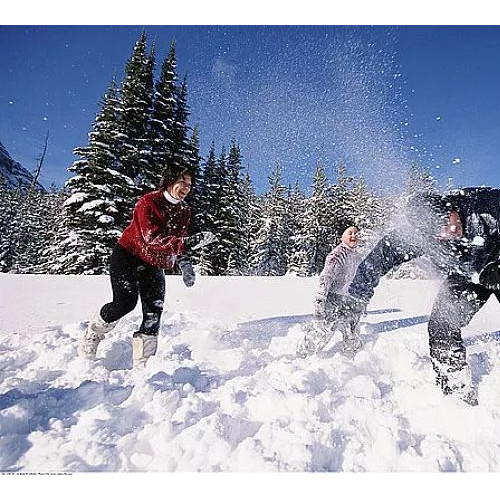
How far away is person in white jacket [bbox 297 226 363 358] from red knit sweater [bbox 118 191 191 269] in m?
1.11

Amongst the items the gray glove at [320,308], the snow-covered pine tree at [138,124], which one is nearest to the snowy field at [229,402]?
the gray glove at [320,308]

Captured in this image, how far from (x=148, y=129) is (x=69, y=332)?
1.81m

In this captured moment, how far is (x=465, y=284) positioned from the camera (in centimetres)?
243

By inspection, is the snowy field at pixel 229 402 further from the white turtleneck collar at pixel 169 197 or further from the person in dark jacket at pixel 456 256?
the white turtleneck collar at pixel 169 197

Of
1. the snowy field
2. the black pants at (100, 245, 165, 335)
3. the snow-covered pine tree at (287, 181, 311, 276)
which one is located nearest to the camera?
the snowy field

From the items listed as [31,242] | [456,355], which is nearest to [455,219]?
[456,355]

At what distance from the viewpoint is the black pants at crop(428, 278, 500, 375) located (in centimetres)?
232

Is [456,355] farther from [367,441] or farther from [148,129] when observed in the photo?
[148,129]

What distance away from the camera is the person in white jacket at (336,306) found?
2879 millimetres

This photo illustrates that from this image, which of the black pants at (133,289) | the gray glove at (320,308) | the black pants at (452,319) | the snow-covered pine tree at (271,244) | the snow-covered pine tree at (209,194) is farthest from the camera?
the snow-covered pine tree at (271,244)

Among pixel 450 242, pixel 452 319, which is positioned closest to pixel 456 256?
pixel 450 242

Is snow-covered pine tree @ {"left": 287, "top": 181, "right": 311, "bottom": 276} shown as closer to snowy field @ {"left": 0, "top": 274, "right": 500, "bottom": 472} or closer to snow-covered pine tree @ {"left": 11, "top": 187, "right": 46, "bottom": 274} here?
snowy field @ {"left": 0, "top": 274, "right": 500, "bottom": 472}

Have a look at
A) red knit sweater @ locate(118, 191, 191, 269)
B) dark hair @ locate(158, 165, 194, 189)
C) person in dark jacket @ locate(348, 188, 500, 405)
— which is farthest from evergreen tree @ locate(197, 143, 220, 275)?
person in dark jacket @ locate(348, 188, 500, 405)

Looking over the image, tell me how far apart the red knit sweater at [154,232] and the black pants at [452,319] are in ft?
5.33
